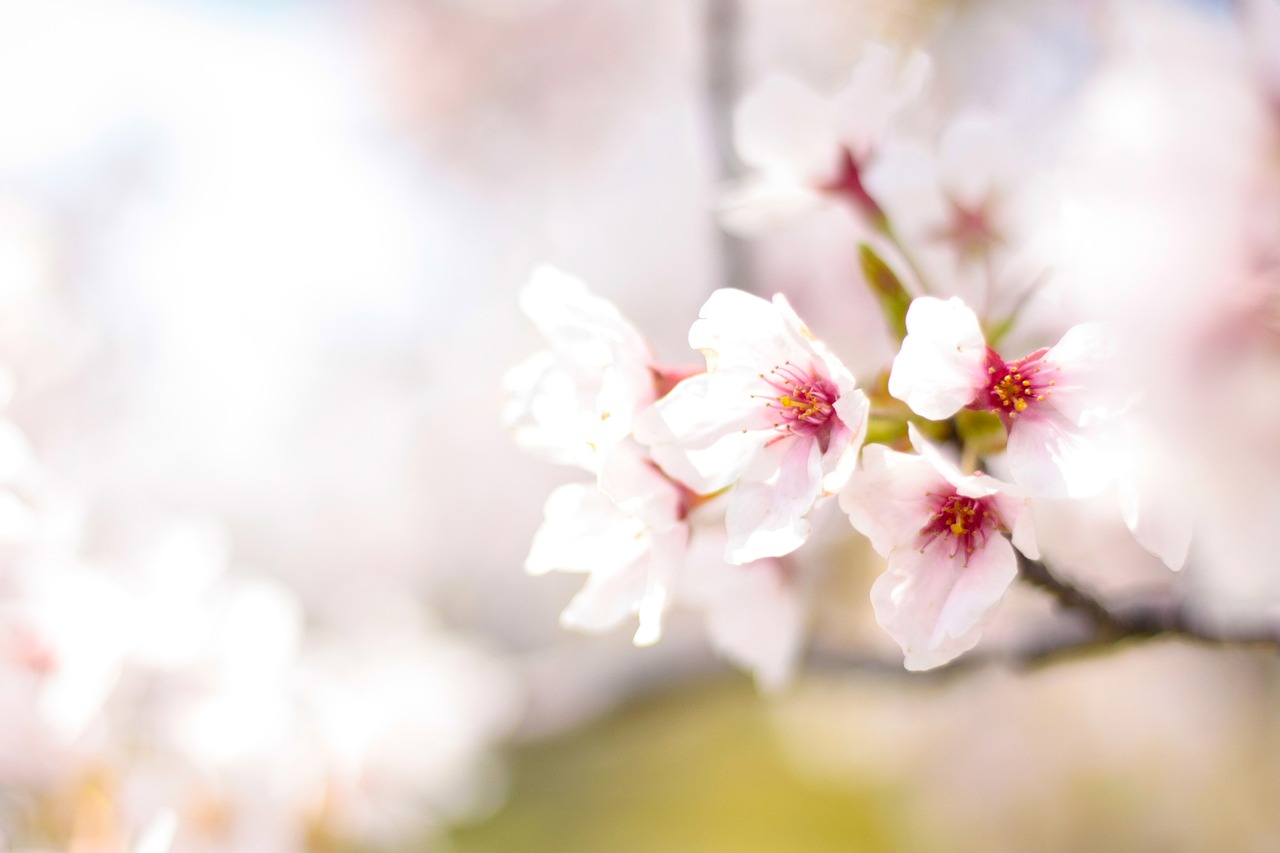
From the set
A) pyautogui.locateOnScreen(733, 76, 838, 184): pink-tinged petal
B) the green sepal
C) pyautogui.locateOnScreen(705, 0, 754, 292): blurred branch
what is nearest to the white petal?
the green sepal

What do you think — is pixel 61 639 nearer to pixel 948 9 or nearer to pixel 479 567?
pixel 948 9

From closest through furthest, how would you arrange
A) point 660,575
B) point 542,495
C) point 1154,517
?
point 1154,517
point 660,575
point 542,495

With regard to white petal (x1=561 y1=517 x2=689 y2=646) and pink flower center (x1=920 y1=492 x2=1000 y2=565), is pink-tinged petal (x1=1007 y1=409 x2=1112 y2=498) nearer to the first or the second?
pink flower center (x1=920 y1=492 x2=1000 y2=565)

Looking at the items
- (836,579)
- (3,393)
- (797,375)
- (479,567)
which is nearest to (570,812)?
(479,567)

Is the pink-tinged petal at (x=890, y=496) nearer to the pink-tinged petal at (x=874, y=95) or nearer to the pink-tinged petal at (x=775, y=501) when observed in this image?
the pink-tinged petal at (x=775, y=501)

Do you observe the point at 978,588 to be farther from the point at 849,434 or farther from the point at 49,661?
the point at 49,661

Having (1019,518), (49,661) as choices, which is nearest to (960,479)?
(1019,518)

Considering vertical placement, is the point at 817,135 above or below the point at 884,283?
above

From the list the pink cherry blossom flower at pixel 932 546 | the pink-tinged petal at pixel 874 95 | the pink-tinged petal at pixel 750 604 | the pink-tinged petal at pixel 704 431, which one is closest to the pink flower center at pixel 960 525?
the pink cherry blossom flower at pixel 932 546

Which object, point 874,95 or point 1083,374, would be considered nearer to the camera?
point 1083,374
